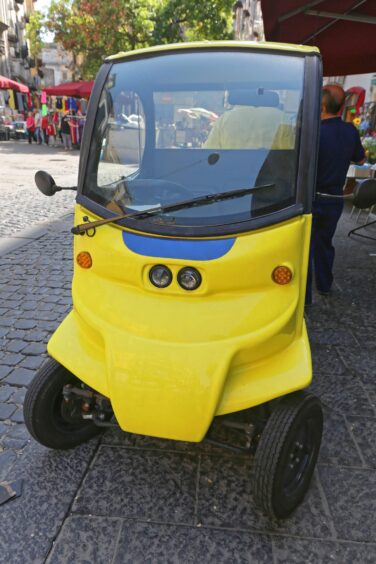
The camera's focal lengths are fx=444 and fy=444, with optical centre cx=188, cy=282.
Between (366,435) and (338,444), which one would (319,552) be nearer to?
(338,444)

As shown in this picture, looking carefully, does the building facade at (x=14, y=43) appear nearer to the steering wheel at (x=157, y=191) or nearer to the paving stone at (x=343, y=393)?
the steering wheel at (x=157, y=191)

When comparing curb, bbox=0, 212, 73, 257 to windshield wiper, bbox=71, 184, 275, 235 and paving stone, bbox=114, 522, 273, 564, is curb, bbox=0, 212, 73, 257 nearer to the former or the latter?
windshield wiper, bbox=71, 184, 275, 235

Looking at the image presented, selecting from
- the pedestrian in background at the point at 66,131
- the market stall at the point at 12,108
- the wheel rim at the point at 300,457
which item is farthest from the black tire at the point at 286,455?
the market stall at the point at 12,108

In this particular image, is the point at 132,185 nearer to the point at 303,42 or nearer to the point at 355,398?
the point at 355,398

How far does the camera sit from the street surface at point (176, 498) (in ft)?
6.19

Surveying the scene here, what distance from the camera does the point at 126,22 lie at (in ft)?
72.6

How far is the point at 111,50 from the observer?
23109 millimetres

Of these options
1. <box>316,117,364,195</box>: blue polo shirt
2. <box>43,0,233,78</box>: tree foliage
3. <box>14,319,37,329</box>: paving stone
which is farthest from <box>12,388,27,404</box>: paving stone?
<box>43,0,233,78</box>: tree foliage

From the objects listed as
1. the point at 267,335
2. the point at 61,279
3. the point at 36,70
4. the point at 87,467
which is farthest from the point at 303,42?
the point at 36,70

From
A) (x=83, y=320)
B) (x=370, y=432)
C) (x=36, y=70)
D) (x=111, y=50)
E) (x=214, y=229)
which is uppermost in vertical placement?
(x=36, y=70)

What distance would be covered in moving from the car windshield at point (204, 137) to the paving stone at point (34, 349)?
→ 1.63 m

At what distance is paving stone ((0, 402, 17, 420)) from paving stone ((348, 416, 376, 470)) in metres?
2.07

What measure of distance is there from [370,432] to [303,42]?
5572 millimetres

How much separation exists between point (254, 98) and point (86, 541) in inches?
86.8
